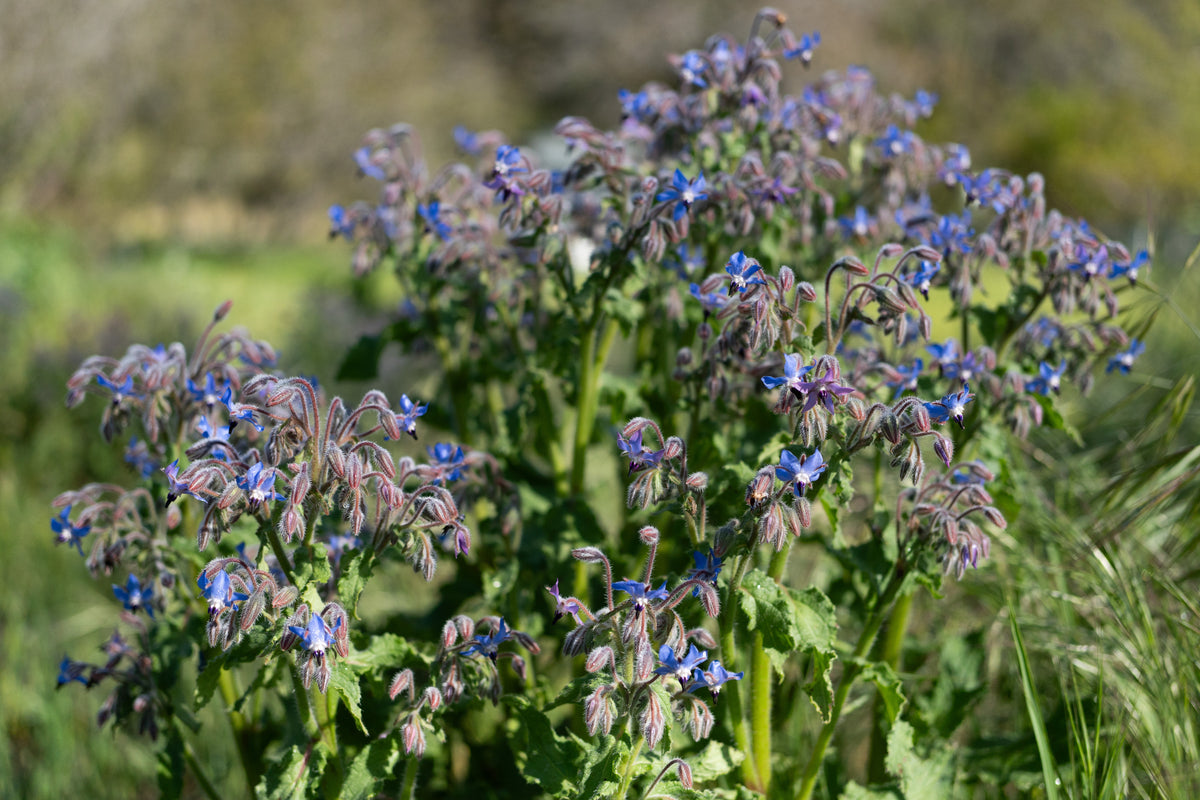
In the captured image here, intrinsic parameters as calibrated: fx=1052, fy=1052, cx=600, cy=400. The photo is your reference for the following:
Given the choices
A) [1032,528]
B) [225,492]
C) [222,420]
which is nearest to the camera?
[225,492]

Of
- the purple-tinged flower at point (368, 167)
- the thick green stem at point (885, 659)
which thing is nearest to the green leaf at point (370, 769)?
the thick green stem at point (885, 659)

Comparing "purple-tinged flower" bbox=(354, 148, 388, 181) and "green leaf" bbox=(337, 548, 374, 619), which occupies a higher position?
"purple-tinged flower" bbox=(354, 148, 388, 181)

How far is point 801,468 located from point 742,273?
0.38 meters

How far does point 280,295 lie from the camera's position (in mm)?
11859

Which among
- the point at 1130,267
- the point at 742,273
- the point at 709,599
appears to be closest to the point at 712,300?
the point at 742,273

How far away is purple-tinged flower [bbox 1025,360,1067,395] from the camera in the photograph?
8.06 feet

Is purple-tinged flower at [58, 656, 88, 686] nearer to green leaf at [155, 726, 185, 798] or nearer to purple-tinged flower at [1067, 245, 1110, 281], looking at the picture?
green leaf at [155, 726, 185, 798]

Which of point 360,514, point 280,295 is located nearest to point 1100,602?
point 360,514

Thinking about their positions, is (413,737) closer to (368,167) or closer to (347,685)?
(347,685)

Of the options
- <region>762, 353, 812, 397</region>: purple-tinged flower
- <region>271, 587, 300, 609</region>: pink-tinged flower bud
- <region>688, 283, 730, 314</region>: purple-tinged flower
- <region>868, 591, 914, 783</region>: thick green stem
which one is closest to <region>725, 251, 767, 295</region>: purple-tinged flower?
<region>762, 353, 812, 397</region>: purple-tinged flower

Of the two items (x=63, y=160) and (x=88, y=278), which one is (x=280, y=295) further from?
(x=63, y=160)

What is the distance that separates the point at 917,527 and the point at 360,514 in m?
1.14

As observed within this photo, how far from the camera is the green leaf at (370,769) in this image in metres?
2.09

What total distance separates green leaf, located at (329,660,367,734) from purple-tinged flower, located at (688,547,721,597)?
647 millimetres
